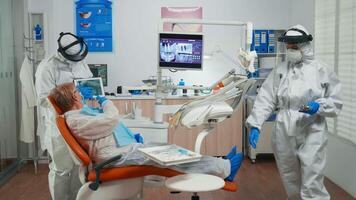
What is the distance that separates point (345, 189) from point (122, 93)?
2830 millimetres

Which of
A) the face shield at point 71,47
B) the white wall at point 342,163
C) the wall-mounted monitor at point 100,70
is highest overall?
the face shield at point 71,47

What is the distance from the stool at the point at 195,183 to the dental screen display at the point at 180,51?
974 mm

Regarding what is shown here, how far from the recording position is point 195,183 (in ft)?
7.14

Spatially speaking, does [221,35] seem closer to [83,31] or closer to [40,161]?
[83,31]

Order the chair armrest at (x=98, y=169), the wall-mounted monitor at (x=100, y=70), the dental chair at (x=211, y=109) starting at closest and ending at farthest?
1. the chair armrest at (x=98, y=169)
2. the dental chair at (x=211, y=109)
3. the wall-mounted monitor at (x=100, y=70)

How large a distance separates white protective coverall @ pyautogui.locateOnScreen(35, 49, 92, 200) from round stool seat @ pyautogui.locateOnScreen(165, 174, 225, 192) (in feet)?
3.89

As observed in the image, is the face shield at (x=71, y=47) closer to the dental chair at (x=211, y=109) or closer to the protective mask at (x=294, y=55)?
the dental chair at (x=211, y=109)

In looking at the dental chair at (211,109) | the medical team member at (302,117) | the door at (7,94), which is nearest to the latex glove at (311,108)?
the medical team member at (302,117)

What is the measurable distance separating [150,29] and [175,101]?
113cm

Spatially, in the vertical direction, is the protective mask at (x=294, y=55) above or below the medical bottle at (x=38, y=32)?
below

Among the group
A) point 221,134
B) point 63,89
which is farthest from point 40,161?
point 63,89

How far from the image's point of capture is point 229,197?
3824 millimetres

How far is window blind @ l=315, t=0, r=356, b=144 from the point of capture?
147 inches

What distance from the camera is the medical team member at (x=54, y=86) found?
3133mm
